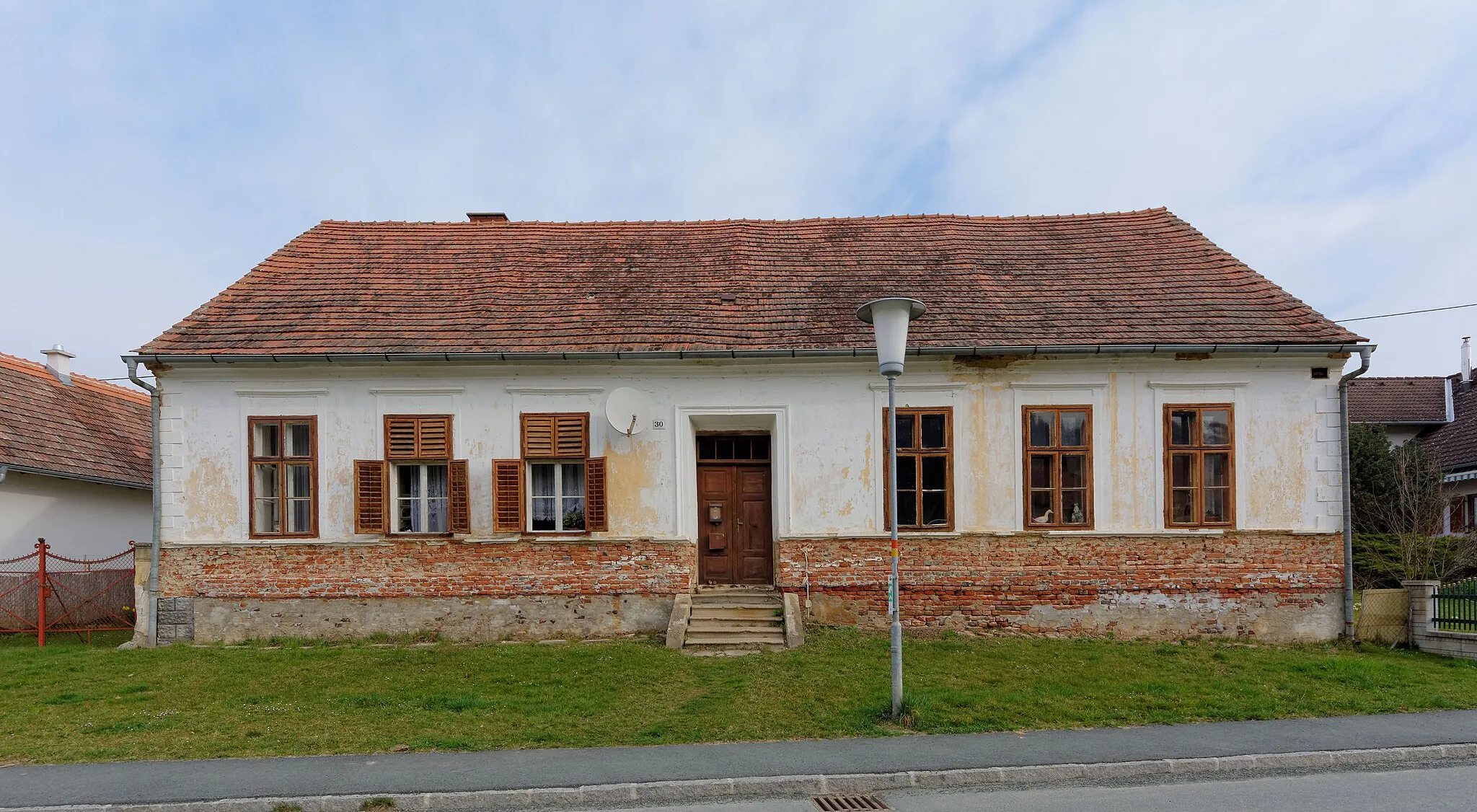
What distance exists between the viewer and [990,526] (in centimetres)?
1230

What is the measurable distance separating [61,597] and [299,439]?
560cm

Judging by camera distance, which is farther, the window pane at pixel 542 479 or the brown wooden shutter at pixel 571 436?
the window pane at pixel 542 479

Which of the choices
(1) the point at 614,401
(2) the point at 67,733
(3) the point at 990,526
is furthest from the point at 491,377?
(3) the point at 990,526

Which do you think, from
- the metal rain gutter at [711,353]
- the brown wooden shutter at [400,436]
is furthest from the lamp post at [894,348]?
the brown wooden shutter at [400,436]

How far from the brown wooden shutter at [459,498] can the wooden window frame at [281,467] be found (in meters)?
1.91

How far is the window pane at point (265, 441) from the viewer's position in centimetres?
1234

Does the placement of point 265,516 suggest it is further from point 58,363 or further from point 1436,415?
point 1436,415

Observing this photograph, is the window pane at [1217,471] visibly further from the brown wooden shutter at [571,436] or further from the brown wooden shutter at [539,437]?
the brown wooden shutter at [539,437]

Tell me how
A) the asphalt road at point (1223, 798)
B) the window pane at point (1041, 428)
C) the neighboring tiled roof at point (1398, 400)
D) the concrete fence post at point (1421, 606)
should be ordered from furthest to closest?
the neighboring tiled roof at point (1398, 400)
the window pane at point (1041, 428)
the concrete fence post at point (1421, 606)
the asphalt road at point (1223, 798)

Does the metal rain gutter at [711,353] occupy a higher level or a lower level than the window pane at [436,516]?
higher

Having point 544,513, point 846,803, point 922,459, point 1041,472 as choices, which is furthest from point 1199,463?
point 544,513

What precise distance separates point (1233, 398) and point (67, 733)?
14.1 meters

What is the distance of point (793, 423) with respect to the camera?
12.4 m

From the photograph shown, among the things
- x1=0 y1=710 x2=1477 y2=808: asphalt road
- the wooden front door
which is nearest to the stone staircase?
the wooden front door
